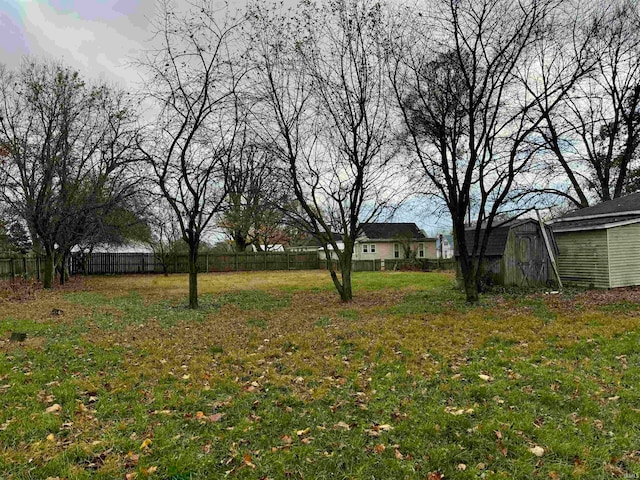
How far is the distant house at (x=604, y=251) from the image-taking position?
12516 mm

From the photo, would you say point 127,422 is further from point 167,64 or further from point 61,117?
point 61,117

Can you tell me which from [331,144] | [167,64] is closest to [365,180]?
[331,144]

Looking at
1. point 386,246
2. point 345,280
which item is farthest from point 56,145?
point 386,246

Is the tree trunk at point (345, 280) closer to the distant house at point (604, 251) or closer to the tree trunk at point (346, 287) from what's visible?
the tree trunk at point (346, 287)

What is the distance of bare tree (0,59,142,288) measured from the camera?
14.7m

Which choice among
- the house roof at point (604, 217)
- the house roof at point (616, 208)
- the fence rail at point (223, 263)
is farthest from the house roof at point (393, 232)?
the house roof at point (604, 217)

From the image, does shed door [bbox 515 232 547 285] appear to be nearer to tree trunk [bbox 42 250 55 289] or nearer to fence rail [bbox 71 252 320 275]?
tree trunk [bbox 42 250 55 289]

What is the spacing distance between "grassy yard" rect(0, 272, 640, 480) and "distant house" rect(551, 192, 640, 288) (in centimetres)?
570

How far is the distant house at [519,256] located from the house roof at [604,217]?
115 cm

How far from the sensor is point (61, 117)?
50.3ft

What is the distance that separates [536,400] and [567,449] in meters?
0.88

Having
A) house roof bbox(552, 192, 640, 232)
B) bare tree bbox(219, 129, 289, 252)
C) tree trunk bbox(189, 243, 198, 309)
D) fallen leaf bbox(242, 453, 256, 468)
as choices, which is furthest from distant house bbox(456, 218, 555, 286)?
fallen leaf bbox(242, 453, 256, 468)

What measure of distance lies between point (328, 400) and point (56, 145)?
52.6 feet

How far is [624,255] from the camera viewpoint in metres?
12.7
